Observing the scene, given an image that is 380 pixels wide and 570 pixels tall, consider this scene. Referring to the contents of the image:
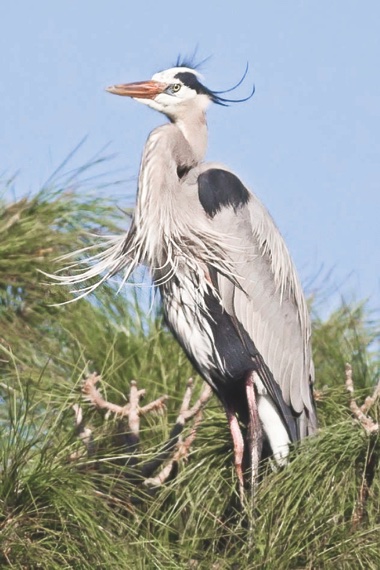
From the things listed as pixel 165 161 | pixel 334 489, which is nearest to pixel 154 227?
pixel 165 161

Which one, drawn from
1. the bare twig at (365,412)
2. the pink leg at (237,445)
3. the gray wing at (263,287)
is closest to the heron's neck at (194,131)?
the gray wing at (263,287)

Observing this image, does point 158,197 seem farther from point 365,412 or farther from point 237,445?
point 365,412

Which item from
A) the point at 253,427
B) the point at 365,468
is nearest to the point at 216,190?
the point at 253,427

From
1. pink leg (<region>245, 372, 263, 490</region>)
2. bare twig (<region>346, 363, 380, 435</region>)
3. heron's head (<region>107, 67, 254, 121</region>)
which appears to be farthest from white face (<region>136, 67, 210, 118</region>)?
bare twig (<region>346, 363, 380, 435</region>)

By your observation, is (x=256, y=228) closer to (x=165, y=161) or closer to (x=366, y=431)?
(x=165, y=161)

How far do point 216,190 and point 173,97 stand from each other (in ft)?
1.07

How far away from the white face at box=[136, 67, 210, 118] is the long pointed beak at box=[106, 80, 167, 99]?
0.4 inches

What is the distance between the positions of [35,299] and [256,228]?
88cm

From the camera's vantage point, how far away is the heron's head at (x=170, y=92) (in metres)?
4.04

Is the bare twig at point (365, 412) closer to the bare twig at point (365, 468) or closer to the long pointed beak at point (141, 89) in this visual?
the bare twig at point (365, 468)

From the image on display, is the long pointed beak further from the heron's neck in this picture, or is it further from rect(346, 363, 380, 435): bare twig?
rect(346, 363, 380, 435): bare twig

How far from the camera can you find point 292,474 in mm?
3205

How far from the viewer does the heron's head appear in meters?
4.04

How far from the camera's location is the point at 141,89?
13.2 feet
